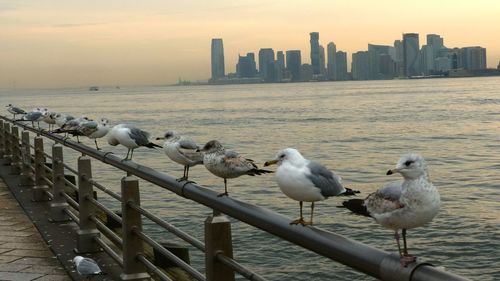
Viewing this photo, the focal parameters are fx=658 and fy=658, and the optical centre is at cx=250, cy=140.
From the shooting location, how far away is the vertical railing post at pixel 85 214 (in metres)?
6.23

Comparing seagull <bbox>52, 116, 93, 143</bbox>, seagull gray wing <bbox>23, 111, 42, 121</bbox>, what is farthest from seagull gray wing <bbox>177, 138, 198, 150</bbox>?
seagull gray wing <bbox>23, 111, 42, 121</bbox>

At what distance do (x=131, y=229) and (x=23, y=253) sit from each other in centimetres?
218

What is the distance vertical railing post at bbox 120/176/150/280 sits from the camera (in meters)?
4.82

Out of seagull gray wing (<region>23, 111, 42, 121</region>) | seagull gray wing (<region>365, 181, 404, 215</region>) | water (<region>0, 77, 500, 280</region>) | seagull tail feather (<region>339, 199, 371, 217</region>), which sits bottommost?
water (<region>0, 77, 500, 280</region>)

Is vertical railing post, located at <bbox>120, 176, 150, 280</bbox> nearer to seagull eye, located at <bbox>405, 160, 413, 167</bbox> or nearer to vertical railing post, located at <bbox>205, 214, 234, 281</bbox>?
vertical railing post, located at <bbox>205, 214, 234, 281</bbox>

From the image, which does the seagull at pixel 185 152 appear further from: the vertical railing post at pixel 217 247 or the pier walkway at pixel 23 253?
the vertical railing post at pixel 217 247

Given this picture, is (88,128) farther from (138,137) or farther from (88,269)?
(88,269)

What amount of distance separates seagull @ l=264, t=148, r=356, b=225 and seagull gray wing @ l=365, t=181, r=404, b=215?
425mm

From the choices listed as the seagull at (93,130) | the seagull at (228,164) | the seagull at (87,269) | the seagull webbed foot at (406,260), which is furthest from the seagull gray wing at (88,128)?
the seagull webbed foot at (406,260)

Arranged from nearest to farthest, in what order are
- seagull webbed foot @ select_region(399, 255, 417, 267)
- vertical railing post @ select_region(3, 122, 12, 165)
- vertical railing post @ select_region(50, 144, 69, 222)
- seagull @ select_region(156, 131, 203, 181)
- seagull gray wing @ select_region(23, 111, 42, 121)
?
seagull webbed foot @ select_region(399, 255, 417, 267)
seagull @ select_region(156, 131, 203, 181)
vertical railing post @ select_region(50, 144, 69, 222)
vertical railing post @ select_region(3, 122, 12, 165)
seagull gray wing @ select_region(23, 111, 42, 121)

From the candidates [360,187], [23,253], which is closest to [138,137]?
[23,253]

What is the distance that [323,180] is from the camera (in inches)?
122

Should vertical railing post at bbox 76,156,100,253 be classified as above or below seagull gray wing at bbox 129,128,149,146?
below

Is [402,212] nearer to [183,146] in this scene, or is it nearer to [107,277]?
[183,146]
